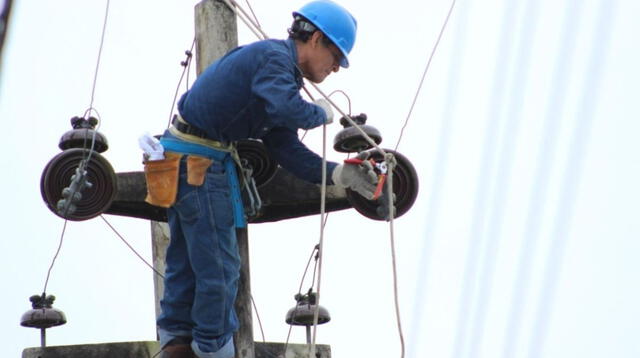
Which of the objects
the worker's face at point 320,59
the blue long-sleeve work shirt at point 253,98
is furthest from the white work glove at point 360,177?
the worker's face at point 320,59

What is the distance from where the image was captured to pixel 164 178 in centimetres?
443

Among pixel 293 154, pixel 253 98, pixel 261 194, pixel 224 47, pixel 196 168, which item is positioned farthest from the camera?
pixel 261 194

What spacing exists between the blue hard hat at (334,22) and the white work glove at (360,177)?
0.45 m

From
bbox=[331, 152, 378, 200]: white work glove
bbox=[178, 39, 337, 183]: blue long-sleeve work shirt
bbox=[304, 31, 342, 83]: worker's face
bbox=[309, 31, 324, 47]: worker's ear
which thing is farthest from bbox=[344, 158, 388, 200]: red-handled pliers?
bbox=[309, 31, 324, 47]: worker's ear

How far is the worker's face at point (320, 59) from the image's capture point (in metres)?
4.38

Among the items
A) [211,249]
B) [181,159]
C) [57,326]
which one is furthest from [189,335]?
[57,326]

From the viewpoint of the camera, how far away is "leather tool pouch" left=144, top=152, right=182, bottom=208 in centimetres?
441

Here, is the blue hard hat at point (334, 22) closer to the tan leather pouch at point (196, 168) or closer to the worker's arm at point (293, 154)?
the worker's arm at point (293, 154)

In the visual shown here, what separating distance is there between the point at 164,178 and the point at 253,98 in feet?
1.77

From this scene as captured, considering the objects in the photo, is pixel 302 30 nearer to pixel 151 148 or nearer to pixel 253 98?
pixel 253 98

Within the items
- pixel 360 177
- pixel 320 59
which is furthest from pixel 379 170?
pixel 320 59

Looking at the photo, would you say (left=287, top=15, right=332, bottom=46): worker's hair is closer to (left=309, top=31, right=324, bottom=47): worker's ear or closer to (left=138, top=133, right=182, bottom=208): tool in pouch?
(left=309, top=31, right=324, bottom=47): worker's ear

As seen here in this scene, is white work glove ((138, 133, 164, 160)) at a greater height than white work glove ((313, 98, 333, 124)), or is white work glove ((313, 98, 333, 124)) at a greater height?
white work glove ((313, 98, 333, 124))

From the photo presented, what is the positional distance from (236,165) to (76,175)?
73cm
